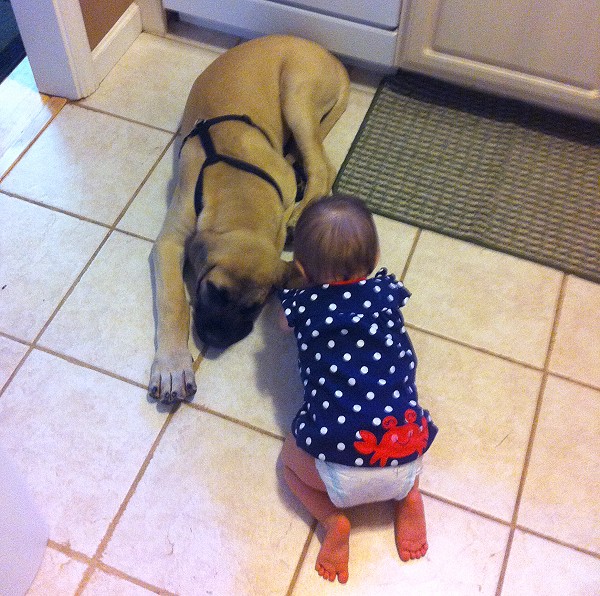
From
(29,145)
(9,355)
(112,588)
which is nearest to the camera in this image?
(112,588)

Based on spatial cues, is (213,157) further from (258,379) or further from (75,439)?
(75,439)

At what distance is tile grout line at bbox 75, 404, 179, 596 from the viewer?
1256mm

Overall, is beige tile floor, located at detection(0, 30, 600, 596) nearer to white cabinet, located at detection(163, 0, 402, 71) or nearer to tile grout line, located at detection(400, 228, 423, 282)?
tile grout line, located at detection(400, 228, 423, 282)

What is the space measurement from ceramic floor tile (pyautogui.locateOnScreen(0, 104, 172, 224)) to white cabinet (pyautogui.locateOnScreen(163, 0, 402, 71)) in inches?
18.2

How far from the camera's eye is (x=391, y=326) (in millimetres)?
1193

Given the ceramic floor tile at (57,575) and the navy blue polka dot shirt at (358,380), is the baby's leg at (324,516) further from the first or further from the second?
the ceramic floor tile at (57,575)

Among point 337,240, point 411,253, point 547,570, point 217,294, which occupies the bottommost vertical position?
point 547,570

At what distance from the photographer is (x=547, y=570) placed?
1.30 m

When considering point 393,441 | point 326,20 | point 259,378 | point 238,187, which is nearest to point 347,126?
point 326,20

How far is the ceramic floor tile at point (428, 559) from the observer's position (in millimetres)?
1266

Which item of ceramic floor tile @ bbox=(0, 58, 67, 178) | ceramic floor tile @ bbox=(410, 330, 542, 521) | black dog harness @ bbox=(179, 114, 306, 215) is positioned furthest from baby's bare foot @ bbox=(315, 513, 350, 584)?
ceramic floor tile @ bbox=(0, 58, 67, 178)

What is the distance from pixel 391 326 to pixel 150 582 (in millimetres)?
683

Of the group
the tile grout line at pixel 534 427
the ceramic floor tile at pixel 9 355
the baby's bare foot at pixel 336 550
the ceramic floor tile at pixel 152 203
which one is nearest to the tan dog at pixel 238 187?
the ceramic floor tile at pixel 152 203

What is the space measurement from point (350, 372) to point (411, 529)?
0.38m
